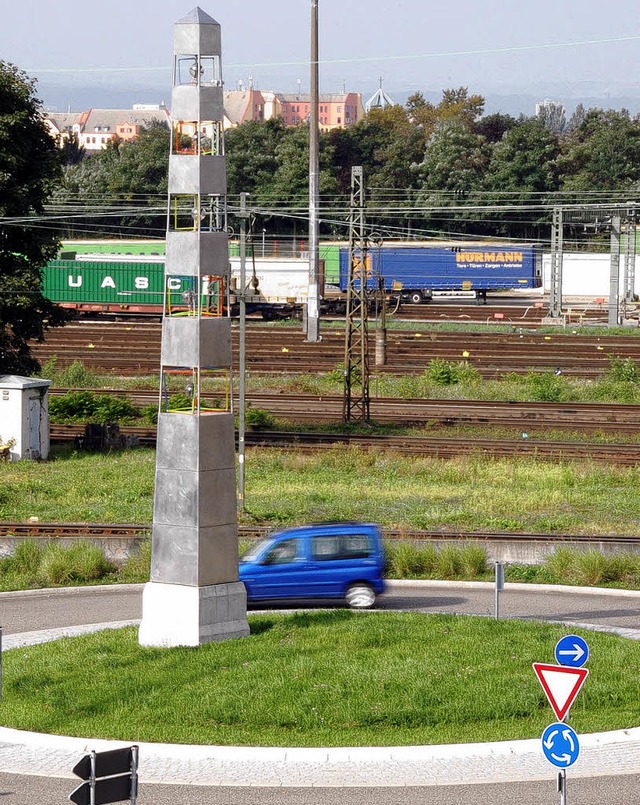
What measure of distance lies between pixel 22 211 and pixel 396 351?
21.3 m

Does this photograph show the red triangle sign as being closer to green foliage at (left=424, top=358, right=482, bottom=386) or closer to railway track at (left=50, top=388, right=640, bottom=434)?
railway track at (left=50, top=388, right=640, bottom=434)

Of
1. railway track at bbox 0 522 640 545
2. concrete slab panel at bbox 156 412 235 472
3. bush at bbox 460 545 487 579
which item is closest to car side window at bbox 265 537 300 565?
concrete slab panel at bbox 156 412 235 472

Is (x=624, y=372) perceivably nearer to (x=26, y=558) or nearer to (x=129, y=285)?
(x=26, y=558)

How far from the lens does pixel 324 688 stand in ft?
48.1

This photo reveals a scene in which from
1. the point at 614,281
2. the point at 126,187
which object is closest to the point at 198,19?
the point at 614,281

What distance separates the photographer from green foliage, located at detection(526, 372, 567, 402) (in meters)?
42.1

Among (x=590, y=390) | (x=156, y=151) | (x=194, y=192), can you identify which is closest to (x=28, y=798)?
(x=194, y=192)

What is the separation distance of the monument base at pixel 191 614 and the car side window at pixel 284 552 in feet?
10.3

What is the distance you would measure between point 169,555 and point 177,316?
3319 mm

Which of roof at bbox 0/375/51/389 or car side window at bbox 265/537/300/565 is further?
roof at bbox 0/375/51/389

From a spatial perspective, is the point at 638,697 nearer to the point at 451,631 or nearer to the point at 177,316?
the point at 451,631

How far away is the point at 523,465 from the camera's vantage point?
3212 centimetres

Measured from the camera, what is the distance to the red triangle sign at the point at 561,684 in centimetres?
1059

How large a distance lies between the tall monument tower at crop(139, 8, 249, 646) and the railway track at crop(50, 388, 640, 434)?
21318mm
